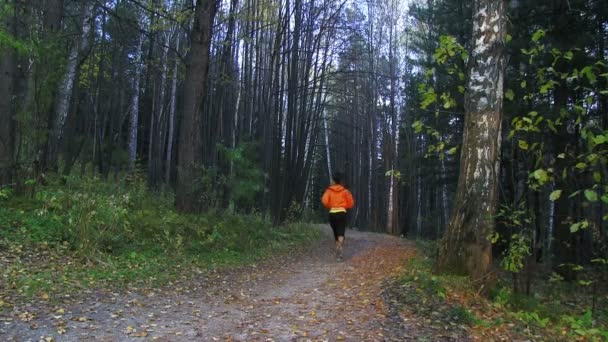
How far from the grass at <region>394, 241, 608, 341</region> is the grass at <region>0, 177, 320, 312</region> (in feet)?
12.2

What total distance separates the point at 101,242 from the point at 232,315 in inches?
143

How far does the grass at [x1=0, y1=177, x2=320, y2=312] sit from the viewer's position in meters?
6.52

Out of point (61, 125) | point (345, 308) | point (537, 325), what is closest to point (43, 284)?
point (345, 308)

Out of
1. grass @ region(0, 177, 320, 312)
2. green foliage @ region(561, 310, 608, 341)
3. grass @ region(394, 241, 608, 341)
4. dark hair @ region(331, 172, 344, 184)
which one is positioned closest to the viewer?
grass @ region(394, 241, 608, 341)

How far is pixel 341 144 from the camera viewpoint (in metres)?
36.5

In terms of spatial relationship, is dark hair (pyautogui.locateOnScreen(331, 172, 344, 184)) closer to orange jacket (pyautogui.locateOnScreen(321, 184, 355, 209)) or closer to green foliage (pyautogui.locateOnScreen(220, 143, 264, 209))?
orange jacket (pyautogui.locateOnScreen(321, 184, 355, 209))

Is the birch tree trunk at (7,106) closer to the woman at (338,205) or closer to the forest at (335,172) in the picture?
the forest at (335,172)

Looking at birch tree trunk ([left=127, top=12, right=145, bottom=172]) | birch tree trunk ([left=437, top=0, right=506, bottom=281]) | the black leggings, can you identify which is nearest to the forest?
birch tree trunk ([left=437, top=0, right=506, bottom=281])

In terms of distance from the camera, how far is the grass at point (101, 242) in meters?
6.52

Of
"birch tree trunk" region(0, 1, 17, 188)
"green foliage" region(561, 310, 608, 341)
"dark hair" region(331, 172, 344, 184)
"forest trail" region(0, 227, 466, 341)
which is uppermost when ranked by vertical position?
"birch tree trunk" region(0, 1, 17, 188)

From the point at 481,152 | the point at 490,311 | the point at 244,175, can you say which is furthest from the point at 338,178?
the point at 490,311

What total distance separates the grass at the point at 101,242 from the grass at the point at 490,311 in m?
3.71

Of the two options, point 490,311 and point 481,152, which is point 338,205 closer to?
point 481,152

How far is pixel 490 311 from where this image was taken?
19.7ft
